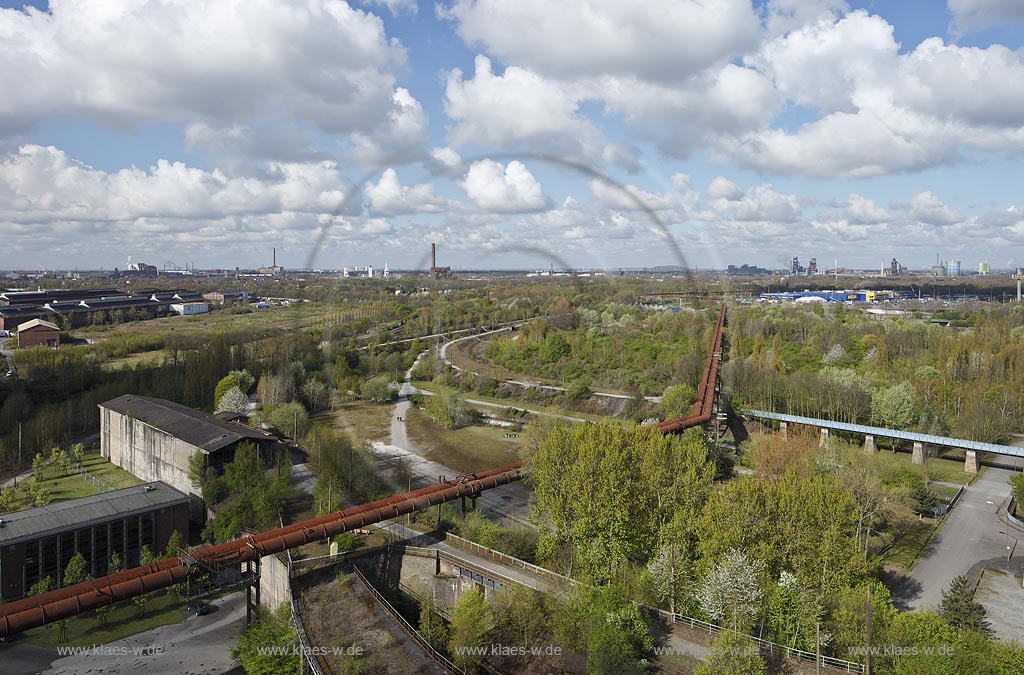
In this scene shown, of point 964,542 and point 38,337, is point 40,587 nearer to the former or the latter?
point 964,542

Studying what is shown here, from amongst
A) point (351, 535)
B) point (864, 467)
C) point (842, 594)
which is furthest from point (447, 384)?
point (842, 594)

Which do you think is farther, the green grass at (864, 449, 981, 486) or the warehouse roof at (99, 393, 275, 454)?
the green grass at (864, 449, 981, 486)

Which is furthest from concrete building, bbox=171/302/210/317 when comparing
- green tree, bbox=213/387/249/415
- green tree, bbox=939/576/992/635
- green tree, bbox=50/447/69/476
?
green tree, bbox=939/576/992/635

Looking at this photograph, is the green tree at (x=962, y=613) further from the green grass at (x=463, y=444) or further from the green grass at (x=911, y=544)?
the green grass at (x=463, y=444)

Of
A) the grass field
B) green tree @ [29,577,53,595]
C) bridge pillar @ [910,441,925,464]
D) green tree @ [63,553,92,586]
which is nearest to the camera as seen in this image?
green tree @ [29,577,53,595]

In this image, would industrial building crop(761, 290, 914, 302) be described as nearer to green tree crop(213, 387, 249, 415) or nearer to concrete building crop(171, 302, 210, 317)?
green tree crop(213, 387, 249, 415)

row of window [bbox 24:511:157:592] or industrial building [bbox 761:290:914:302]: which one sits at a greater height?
industrial building [bbox 761:290:914:302]

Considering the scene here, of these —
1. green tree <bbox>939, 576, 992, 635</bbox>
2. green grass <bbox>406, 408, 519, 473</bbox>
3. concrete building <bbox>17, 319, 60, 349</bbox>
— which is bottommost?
green grass <bbox>406, 408, 519, 473</bbox>

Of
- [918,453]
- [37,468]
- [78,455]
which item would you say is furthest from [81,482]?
[918,453]
